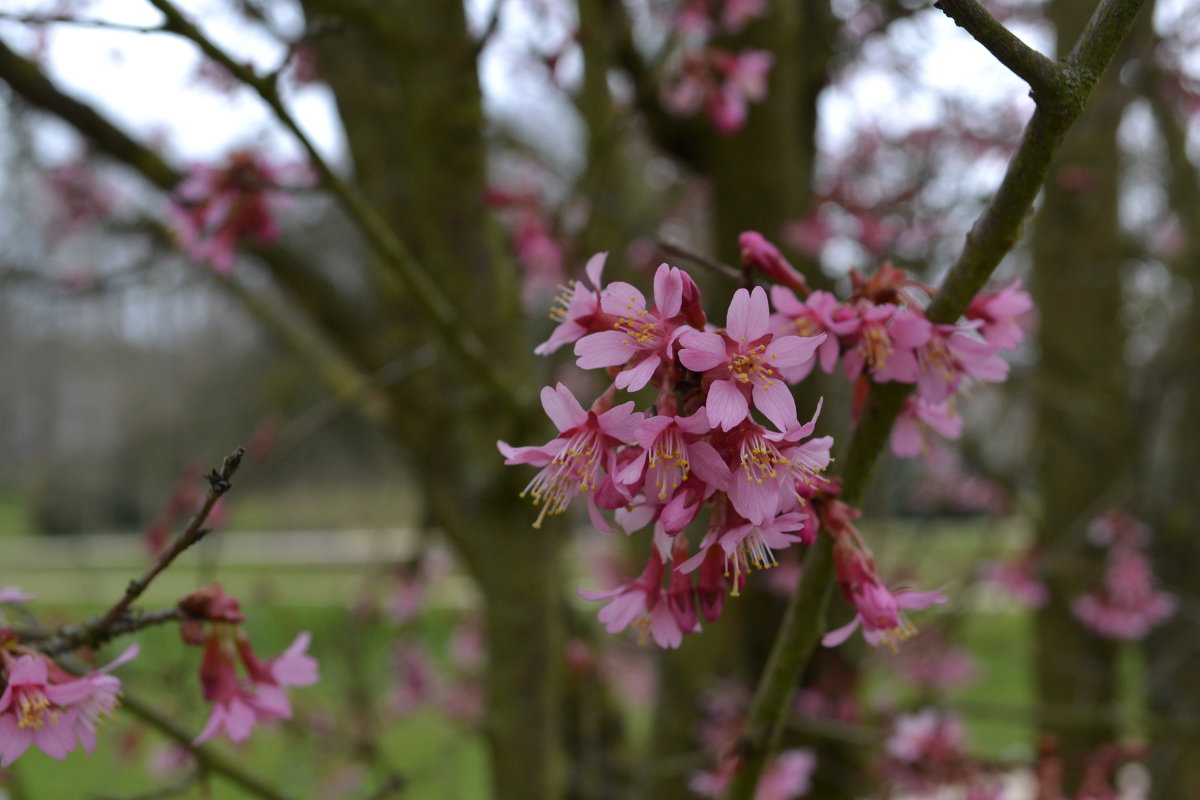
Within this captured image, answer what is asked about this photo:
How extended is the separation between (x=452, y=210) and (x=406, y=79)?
0.34 metres

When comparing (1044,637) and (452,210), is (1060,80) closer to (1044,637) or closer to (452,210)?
(452,210)

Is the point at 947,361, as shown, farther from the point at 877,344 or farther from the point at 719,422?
the point at 719,422

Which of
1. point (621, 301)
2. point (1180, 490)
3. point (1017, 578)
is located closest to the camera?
point (621, 301)

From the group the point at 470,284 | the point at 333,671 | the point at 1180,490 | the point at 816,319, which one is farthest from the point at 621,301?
the point at 333,671

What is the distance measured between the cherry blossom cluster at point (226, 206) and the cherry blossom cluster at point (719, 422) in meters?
1.30

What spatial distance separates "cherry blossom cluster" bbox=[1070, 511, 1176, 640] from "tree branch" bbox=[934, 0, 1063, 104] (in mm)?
3166

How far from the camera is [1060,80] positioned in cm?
88

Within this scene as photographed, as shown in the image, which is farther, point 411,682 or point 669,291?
point 411,682

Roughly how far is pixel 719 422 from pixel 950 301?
0.39 meters

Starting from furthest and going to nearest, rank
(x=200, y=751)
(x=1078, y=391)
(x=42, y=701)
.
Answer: (x=1078, y=391), (x=200, y=751), (x=42, y=701)

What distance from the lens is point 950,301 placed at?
3.38 ft

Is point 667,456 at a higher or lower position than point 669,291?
lower

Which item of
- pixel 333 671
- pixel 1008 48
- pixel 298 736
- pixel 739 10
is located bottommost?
pixel 333 671

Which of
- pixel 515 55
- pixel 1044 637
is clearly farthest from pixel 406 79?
pixel 1044 637
